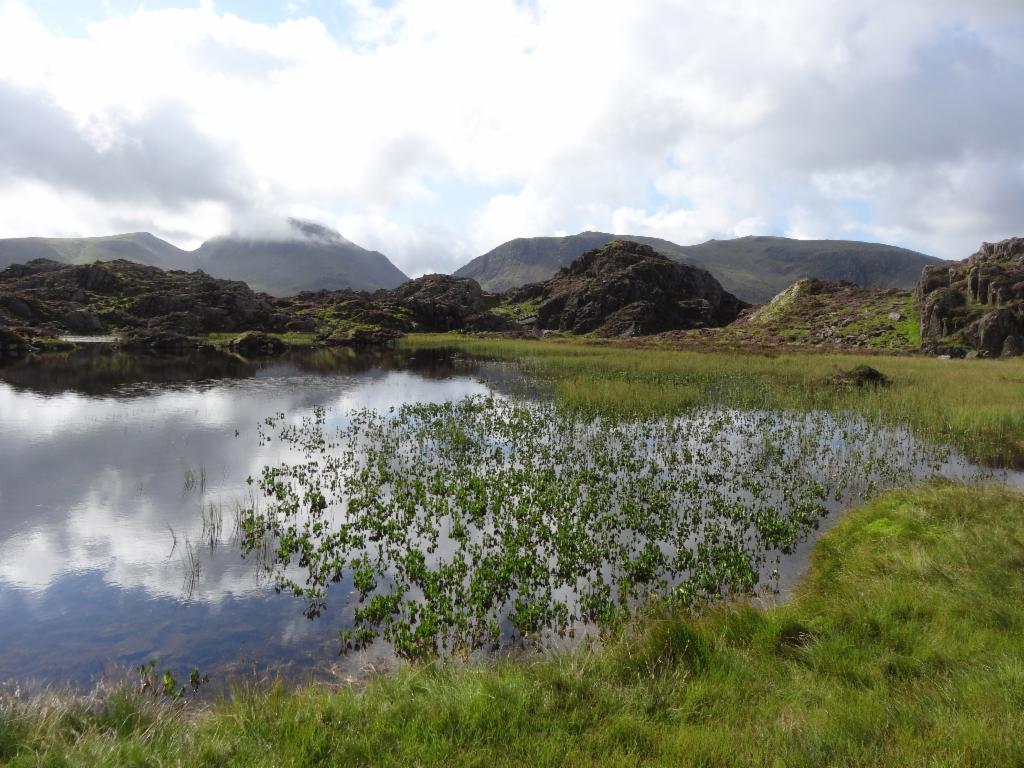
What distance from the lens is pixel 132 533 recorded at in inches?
618

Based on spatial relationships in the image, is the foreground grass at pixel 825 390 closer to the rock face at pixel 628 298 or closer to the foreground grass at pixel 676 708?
the foreground grass at pixel 676 708

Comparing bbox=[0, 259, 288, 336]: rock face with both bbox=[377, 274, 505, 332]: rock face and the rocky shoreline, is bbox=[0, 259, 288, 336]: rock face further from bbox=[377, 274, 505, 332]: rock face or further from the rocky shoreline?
bbox=[377, 274, 505, 332]: rock face

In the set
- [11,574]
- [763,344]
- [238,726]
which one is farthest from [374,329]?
[238,726]

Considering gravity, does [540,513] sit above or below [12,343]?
below

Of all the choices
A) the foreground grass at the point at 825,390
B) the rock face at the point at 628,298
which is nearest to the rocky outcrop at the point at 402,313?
the rock face at the point at 628,298

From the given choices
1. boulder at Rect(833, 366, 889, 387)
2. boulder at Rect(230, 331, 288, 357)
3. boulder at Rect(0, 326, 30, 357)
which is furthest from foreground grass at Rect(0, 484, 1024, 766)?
boulder at Rect(0, 326, 30, 357)

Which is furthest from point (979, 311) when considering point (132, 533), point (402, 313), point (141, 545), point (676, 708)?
point (402, 313)

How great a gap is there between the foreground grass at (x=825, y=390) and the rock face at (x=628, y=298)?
8688 cm

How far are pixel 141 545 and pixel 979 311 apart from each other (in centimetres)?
9740

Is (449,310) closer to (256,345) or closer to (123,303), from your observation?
(256,345)

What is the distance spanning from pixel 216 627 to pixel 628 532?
10838 millimetres

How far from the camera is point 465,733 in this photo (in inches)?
256

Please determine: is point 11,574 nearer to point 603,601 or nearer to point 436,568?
point 436,568

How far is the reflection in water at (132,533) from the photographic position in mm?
10477
